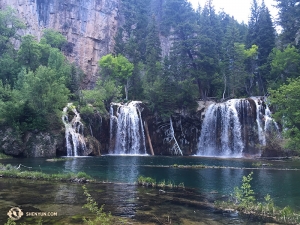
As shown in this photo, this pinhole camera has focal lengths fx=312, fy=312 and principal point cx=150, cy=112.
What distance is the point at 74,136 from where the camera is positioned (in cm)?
4122

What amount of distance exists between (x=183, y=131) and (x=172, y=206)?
37285 mm

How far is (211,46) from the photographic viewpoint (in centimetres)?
5450

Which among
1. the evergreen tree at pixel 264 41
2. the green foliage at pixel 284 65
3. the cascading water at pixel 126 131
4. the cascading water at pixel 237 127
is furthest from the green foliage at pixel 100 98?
the evergreen tree at pixel 264 41

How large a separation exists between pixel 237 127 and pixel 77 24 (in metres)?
44.1

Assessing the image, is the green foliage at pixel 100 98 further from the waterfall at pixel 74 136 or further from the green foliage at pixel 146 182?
the green foliage at pixel 146 182

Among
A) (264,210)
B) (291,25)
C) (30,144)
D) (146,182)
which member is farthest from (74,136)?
(291,25)

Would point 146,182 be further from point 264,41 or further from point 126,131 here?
point 264,41

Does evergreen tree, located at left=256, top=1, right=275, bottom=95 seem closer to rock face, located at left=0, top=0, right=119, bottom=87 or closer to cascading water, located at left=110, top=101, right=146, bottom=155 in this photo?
cascading water, located at left=110, top=101, right=146, bottom=155

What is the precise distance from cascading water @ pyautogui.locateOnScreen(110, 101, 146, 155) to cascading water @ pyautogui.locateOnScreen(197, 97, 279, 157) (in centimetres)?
1010

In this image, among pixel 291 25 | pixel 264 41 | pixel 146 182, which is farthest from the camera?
pixel 264 41

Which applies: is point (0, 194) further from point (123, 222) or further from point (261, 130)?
point (261, 130)

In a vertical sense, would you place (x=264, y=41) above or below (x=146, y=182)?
above

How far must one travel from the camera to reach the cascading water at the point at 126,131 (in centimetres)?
4675

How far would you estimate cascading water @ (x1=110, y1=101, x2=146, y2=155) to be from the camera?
153 feet
